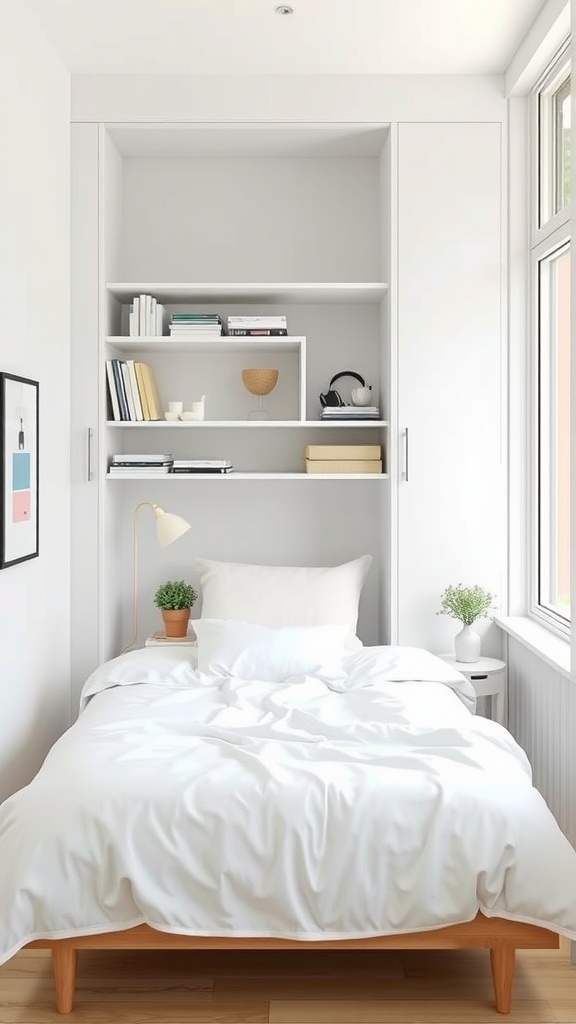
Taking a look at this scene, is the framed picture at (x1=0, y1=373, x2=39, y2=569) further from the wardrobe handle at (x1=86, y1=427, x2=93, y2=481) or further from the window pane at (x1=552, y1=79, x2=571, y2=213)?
the window pane at (x1=552, y1=79, x2=571, y2=213)

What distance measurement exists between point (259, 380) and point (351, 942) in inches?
93.8

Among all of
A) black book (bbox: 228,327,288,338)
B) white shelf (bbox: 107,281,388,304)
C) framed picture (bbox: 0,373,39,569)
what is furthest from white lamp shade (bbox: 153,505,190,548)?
white shelf (bbox: 107,281,388,304)

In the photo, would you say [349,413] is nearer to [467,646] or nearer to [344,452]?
[344,452]

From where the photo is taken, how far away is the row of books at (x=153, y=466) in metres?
3.92

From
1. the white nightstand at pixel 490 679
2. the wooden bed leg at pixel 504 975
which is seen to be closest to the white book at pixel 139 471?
the white nightstand at pixel 490 679

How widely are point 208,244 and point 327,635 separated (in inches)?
72.8

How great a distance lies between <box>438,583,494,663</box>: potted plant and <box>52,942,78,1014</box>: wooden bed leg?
1.92 m

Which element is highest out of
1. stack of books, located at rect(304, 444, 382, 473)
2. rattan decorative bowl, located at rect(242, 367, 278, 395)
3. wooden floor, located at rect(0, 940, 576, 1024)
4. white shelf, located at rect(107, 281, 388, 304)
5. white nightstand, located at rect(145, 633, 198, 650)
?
white shelf, located at rect(107, 281, 388, 304)

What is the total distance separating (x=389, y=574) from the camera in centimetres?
389

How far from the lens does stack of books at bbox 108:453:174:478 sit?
3914 mm

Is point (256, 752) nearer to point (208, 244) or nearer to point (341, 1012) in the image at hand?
point (341, 1012)

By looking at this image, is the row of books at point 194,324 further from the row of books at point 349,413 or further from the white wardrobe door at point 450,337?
the white wardrobe door at point 450,337

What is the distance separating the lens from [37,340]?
3.38 m

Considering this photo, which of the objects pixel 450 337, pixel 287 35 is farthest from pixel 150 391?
pixel 287 35
